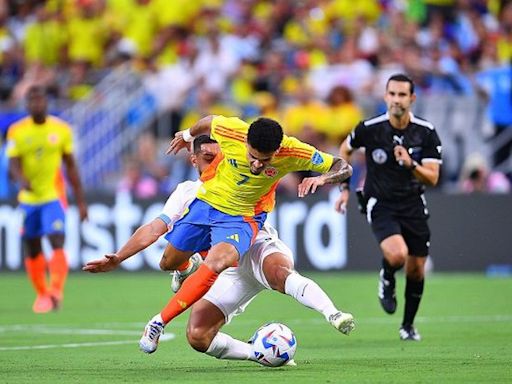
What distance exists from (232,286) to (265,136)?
138cm

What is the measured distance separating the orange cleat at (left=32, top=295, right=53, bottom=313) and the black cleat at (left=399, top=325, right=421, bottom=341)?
528 cm

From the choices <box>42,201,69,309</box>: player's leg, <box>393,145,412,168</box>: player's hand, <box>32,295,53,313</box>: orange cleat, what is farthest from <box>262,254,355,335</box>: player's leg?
<box>42,201,69,309</box>: player's leg

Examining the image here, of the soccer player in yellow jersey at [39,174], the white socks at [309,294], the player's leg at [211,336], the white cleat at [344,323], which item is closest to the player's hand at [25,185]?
the soccer player in yellow jersey at [39,174]

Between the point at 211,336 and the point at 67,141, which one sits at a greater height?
the point at 67,141

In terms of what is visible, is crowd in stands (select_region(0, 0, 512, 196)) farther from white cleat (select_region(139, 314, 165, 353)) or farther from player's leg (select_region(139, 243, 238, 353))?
white cleat (select_region(139, 314, 165, 353))

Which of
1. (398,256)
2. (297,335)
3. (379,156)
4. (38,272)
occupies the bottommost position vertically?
(38,272)

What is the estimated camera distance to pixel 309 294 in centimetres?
949

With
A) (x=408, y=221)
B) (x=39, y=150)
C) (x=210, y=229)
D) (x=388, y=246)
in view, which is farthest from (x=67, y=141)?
(x=210, y=229)

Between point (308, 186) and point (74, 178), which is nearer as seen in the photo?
point (308, 186)

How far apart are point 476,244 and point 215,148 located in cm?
1168

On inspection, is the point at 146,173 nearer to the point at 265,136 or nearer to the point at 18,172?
the point at 18,172

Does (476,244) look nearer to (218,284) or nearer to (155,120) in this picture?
(155,120)

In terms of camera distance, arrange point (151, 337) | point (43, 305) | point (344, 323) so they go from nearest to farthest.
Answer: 1. point (344, 323)
2. point (151, 337)
3. point (43, 305)

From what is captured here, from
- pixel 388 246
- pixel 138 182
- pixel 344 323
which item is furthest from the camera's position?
pixel 138 182
